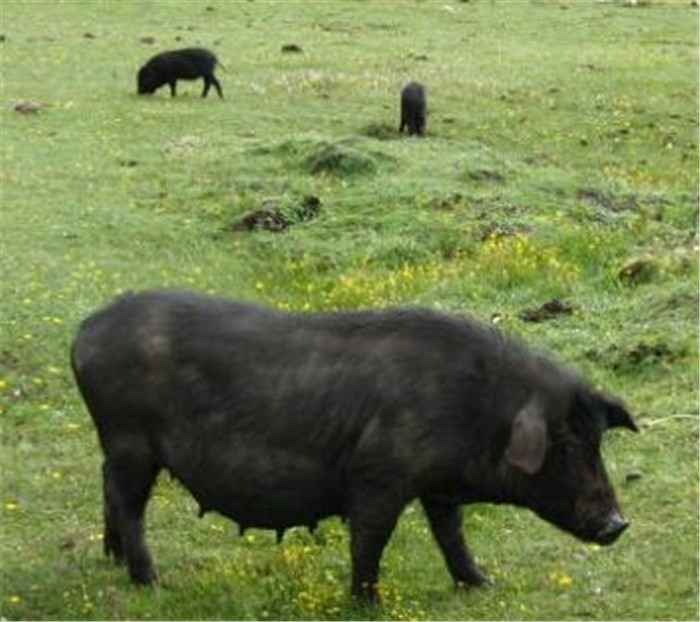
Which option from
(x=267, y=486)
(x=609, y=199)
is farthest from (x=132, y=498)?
(x=609, y=199)

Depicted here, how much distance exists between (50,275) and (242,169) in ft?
24.1

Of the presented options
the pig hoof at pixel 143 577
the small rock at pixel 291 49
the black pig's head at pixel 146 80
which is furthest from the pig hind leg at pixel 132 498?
the small rock at pixel 291 49

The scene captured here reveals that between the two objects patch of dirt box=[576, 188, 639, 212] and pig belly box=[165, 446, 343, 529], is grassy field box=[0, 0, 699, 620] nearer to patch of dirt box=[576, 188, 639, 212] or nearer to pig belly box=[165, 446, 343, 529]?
patch of dirt box=[576, 188, 639, 212]

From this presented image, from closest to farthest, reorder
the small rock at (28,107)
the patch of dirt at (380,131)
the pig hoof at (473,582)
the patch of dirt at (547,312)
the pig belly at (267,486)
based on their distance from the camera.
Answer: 1. the pig belly at (267,486)
2. the pig hoof at (473,582)
3. the patch of dirt at (547,312)
4. the patch of dirt at (380,131)
5. the small rock at (28,107)

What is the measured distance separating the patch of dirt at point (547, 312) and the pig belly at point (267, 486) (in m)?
7.94

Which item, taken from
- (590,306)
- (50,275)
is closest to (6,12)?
(50,275)

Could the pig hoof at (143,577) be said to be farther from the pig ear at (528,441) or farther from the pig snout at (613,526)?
the pig snout at (613,526)

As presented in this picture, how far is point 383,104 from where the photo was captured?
3481 centimetres

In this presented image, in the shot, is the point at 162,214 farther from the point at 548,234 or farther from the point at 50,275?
the point at 548,234

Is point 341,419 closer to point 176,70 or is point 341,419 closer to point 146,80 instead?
point 146,80

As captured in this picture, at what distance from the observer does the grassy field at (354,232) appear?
429 inches

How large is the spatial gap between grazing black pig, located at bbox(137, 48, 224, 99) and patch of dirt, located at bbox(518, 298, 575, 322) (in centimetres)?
1905

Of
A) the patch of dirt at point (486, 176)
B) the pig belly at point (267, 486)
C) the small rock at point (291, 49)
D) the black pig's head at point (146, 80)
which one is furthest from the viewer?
the small rock at point (291, 49)

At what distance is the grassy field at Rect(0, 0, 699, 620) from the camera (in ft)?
35.8
